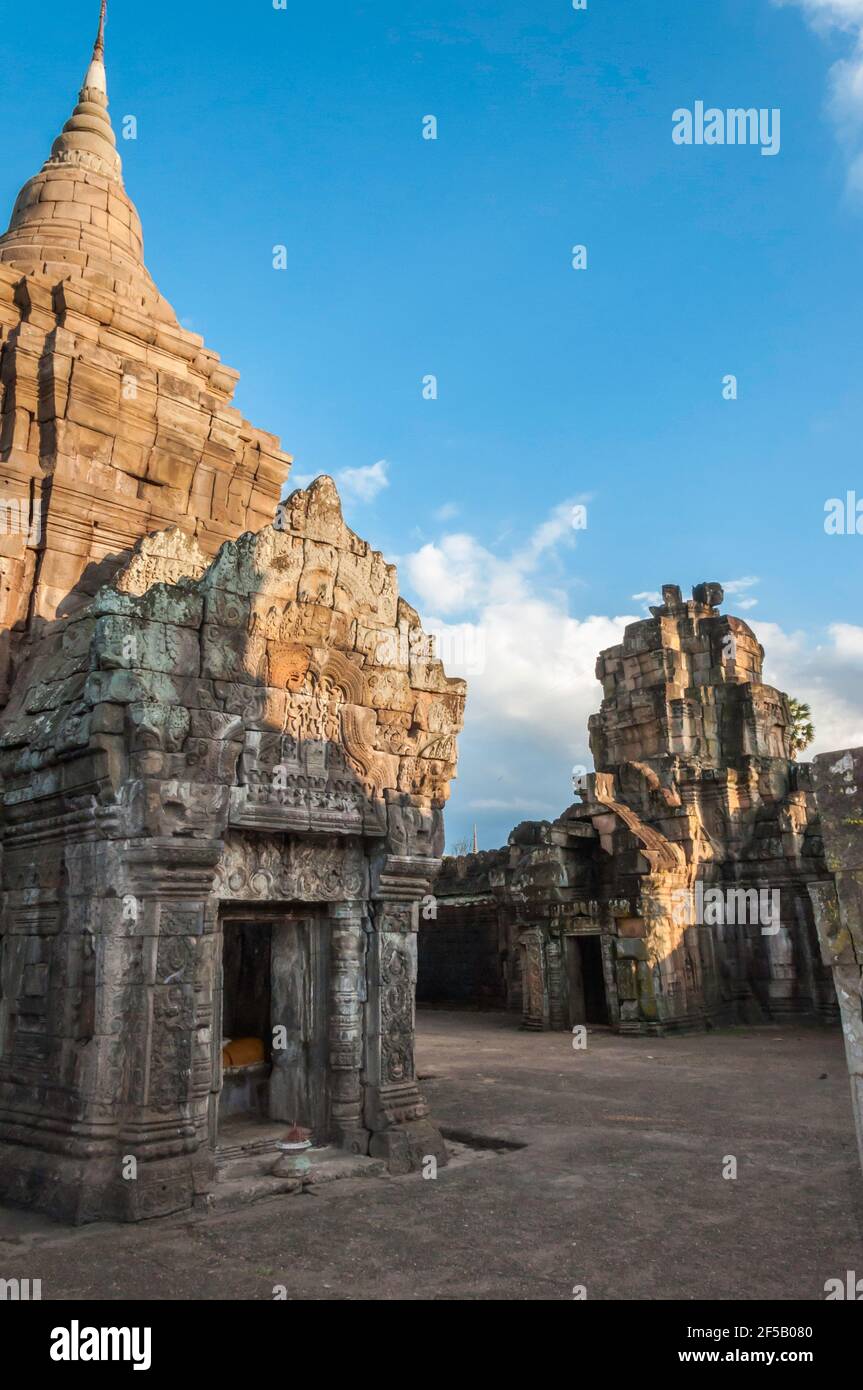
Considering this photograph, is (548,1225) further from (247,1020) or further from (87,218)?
(87,218)

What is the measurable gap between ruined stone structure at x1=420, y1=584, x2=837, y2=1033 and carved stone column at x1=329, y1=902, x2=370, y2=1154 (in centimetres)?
1138

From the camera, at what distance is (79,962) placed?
7.51 meters

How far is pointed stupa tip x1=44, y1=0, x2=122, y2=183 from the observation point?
1391cm

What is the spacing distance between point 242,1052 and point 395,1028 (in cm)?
198

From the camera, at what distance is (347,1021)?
8922mm

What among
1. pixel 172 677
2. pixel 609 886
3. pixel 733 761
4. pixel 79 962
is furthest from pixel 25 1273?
pixel 733 761

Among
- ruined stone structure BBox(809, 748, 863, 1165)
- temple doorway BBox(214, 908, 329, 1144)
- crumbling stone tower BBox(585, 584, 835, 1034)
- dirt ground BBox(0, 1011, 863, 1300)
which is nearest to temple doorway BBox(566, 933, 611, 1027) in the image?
crumbling stone tower BBox(585, 584, 835, 1034)

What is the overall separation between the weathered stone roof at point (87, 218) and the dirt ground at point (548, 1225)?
1064 cm

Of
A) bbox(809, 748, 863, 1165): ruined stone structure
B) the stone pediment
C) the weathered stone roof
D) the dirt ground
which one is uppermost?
the weathered stone roof

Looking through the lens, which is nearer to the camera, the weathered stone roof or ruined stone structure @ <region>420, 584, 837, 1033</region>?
the weathered stone roof

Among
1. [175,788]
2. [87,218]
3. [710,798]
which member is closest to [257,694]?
[175,788]

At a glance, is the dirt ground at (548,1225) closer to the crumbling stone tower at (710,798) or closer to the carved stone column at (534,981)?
the carved stone column at (534,981)

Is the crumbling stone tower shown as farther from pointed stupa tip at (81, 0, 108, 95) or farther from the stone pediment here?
pointed stupa tip at (81, 0, 108, 95)

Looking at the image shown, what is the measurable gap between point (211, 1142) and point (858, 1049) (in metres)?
5.24
